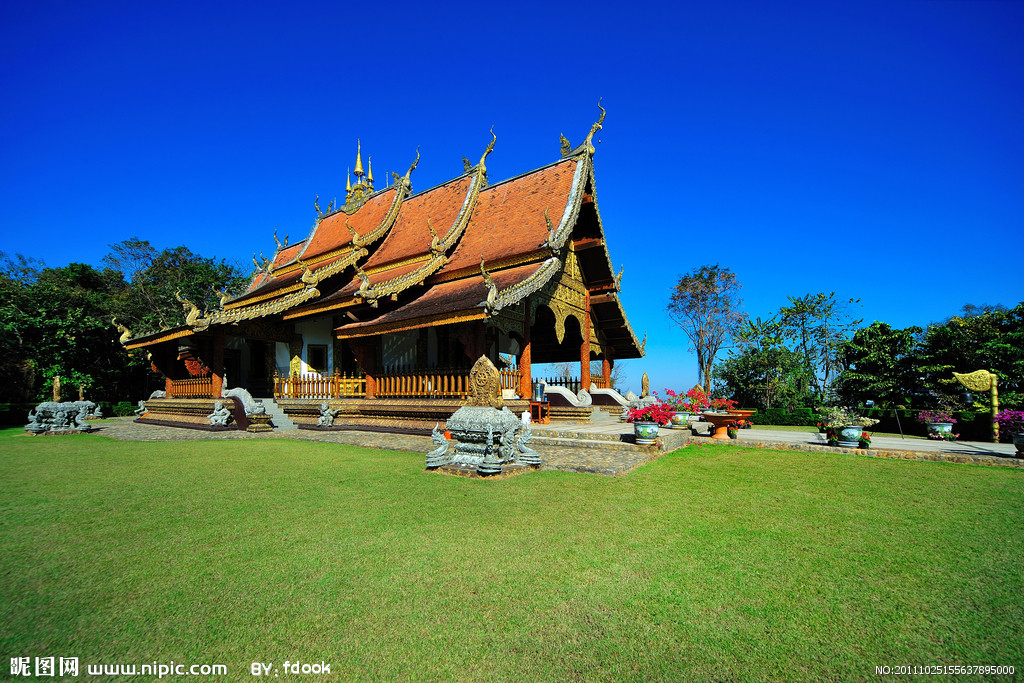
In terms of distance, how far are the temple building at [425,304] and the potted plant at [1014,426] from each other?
353 inches

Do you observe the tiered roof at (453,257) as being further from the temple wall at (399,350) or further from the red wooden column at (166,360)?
the temple wall at (399,350)

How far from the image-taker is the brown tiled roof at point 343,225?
57.6ft

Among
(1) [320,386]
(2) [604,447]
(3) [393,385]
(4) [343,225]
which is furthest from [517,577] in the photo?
(4) [343,225]

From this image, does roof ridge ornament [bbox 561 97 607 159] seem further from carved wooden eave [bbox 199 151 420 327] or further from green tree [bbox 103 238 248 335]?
green tree [bbox 103 238 248 335]

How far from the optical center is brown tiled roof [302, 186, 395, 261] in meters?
17.6

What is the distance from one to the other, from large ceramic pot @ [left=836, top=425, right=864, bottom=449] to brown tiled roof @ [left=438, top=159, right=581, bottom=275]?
7943mm

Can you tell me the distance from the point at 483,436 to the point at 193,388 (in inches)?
591

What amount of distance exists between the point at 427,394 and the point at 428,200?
28.8 ft

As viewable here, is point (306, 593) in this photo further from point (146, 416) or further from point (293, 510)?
point (146, 416)

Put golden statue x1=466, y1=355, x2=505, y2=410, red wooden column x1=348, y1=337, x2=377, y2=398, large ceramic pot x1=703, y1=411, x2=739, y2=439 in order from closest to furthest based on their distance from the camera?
golden statue x1=466, y1=355, x2=505, y2=410 → large ceramic pot x1=703, y1=411, x2=739, y2=439 → red wooden column x1=348, y1=337, x2=377, y2=398

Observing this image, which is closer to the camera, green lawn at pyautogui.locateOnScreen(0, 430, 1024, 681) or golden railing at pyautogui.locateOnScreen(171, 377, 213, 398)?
green lawn at pyautogui.locateOnScreen(0, 430, 1024, 681)

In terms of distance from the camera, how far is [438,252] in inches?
527

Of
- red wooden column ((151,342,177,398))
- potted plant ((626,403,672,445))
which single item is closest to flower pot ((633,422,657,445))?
potted plant ((626,403,672,445))

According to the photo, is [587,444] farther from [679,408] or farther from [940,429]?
[940,429]
